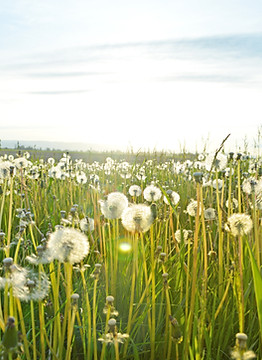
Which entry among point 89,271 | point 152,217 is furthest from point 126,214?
point 89,271

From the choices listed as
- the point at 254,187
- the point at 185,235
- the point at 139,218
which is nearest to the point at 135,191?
the point at 185,235

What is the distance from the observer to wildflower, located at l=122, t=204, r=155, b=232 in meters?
1.58

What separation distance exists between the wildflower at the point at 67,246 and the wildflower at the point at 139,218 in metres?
0.32

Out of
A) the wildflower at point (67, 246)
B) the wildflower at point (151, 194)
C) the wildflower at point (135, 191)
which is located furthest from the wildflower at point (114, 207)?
the wildflower at point (135, 191)

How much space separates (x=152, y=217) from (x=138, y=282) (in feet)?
2.46

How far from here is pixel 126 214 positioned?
1.65 m

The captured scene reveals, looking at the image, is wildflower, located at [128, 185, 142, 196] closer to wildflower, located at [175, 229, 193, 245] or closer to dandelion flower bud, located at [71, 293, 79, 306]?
wildflower, located at [175, 229, 193, 245]

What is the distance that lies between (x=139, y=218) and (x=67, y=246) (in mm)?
A: 401

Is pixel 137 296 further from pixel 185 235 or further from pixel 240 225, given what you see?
pixel 240 225

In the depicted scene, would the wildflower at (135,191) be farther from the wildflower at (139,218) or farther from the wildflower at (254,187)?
the wildflower at (139,218)

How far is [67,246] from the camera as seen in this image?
1274mm

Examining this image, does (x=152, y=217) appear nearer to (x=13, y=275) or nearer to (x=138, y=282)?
(x=13, y=275)

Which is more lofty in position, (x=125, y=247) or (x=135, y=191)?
(x=135, y=191)

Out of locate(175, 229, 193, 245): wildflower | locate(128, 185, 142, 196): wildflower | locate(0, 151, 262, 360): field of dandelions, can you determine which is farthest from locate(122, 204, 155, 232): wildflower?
locate(128, 185, 142, 196): wildflower
